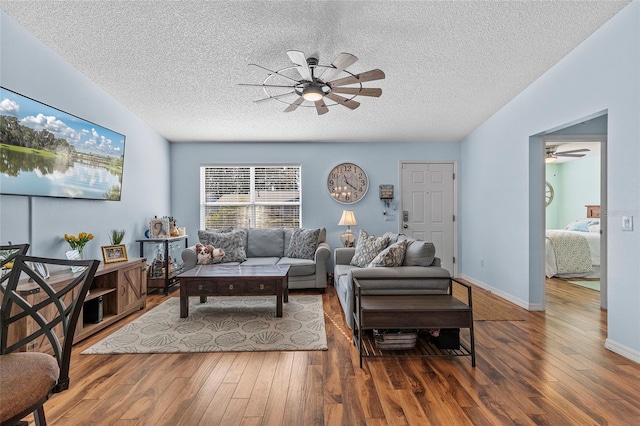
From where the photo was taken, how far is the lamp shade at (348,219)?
535 centimetres

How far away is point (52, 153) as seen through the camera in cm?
285

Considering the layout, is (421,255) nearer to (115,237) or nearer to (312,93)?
(312,93)

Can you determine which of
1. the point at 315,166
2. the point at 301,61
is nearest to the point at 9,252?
the point at 301,61

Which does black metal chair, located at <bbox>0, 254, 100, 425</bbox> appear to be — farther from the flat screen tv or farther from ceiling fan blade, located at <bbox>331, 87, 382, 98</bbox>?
ceiling fan blade, located at <bbox>331, 87, 382, 98</bbox>

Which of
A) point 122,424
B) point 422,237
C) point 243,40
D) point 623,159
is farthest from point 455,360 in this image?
point 422,237

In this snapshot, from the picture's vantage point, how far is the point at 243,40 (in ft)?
8.77

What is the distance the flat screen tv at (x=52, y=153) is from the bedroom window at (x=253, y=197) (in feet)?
6.97

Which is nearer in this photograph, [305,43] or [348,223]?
[305,43]

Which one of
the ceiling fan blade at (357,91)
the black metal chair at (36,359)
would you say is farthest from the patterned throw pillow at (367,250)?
the black metal chair at (36,359)

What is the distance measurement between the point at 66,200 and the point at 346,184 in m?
4.05

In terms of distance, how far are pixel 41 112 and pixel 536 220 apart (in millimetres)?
5085

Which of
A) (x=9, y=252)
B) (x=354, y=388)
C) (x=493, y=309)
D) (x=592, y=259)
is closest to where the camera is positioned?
(x=354, y=388)

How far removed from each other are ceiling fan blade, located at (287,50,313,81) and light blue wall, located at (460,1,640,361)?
2.43 meters

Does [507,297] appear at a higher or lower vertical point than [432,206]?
lower
